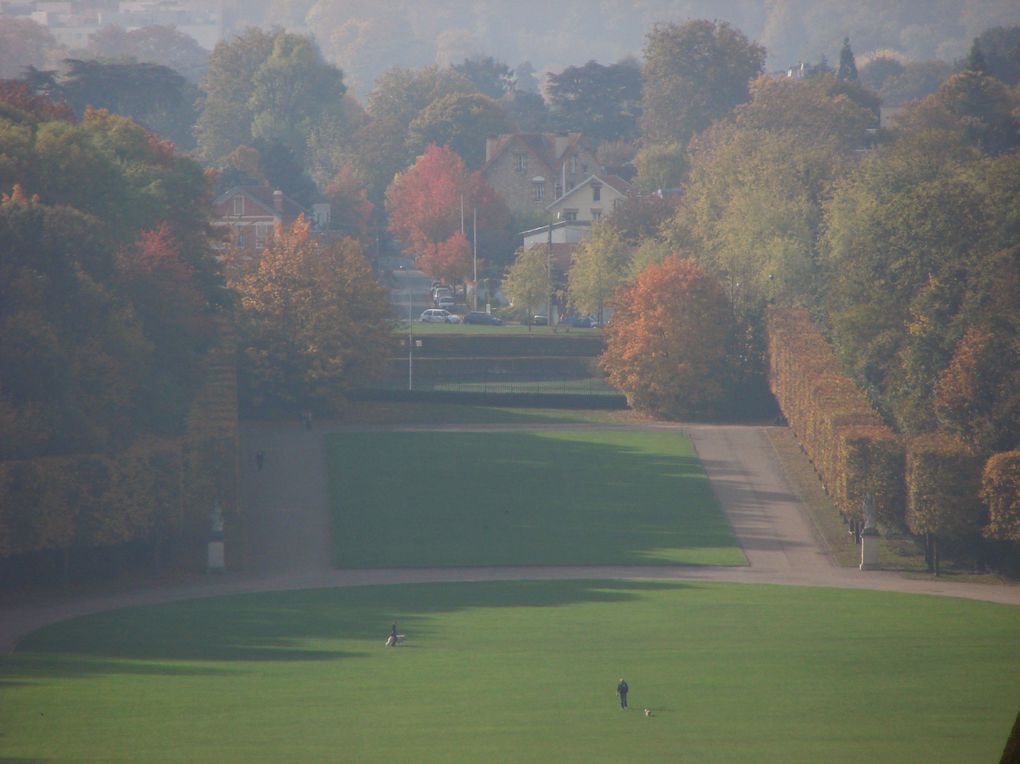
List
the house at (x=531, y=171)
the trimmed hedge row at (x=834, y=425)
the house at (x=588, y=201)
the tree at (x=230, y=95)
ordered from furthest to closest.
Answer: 1. the tree at (x=230, y=95)
2. the house at (x=531, y=171)
3. the house at (x=588, y=201)
4. the trimmed hedge row at (x=834, y=425)

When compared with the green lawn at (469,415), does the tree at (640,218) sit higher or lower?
higher

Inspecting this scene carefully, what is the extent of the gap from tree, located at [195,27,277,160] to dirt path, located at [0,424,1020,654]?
102513mm

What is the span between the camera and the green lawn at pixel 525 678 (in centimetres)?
3466

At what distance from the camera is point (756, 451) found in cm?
7319

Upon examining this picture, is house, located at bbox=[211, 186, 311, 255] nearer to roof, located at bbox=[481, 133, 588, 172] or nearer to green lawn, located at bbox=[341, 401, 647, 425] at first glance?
roof, located at bbox=[481, 133, 588, 172]

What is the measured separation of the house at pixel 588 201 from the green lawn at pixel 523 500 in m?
59.8

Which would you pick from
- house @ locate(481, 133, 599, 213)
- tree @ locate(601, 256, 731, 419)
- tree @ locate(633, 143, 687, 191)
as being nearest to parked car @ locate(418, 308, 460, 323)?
tree @ locate(601, 256, 731, 419)

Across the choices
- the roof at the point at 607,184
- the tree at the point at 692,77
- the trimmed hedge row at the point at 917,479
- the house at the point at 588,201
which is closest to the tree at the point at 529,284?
the roof at the point at 607,184

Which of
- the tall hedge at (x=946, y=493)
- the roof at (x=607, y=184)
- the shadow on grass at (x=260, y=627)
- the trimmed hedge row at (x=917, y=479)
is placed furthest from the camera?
the roof at (x=607, y=184)

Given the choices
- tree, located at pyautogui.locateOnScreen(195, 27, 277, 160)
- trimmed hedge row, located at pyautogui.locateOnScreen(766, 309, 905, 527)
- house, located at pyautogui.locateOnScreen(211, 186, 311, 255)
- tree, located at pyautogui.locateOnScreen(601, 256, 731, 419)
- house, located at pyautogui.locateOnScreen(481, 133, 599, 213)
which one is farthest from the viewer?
tree, located at pyautogui.locateOnScreen(195, 27, 277, 160)

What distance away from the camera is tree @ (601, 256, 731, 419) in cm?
8094

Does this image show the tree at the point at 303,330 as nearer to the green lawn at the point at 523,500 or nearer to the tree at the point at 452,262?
the green lawn at the point at 523,500

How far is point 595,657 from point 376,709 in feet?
25.0

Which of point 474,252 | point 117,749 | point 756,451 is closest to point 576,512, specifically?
point 756,451
